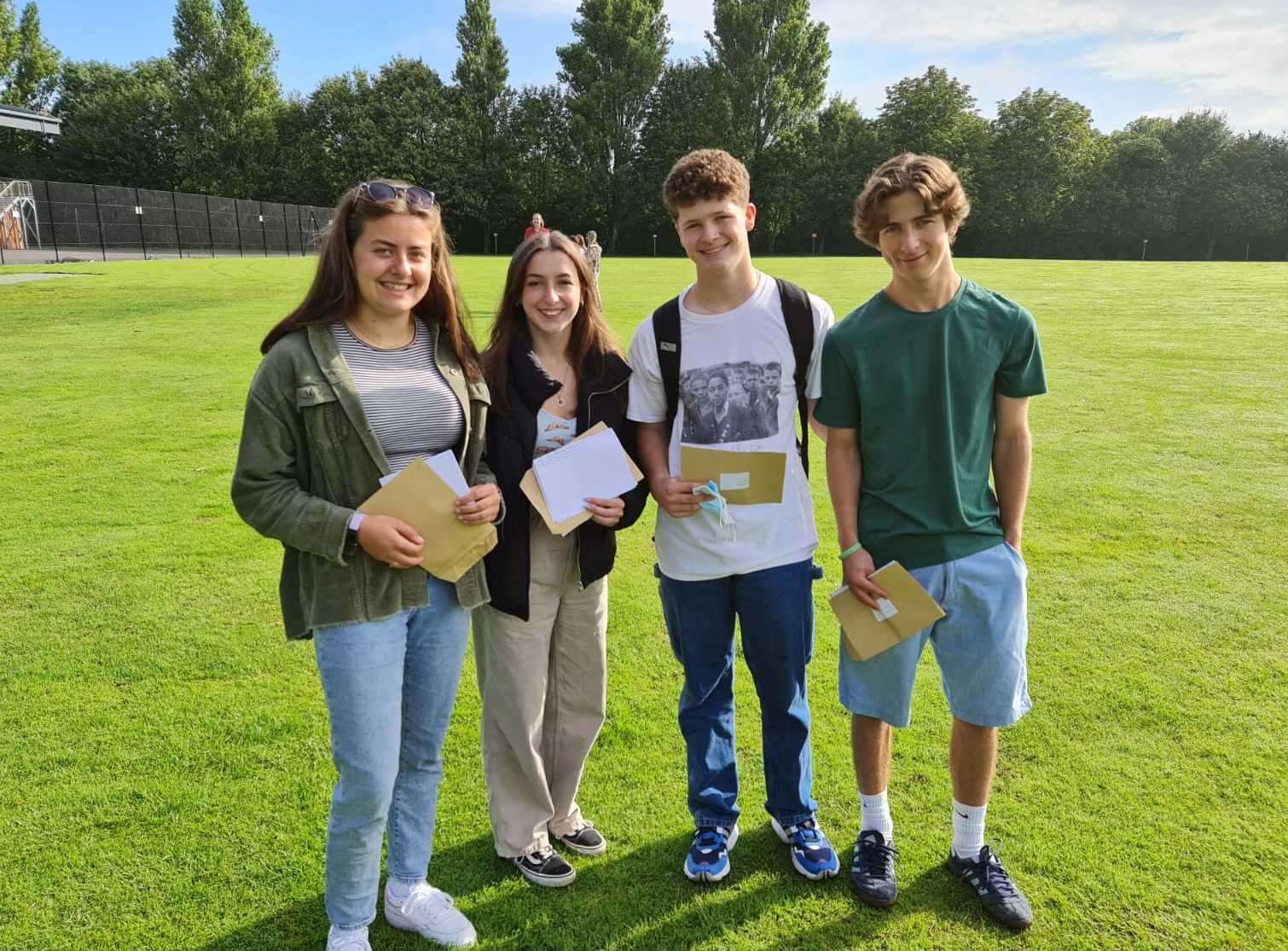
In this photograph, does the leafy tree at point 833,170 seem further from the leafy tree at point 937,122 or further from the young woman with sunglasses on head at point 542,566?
the young woman with sunglasses on head at point 542,566

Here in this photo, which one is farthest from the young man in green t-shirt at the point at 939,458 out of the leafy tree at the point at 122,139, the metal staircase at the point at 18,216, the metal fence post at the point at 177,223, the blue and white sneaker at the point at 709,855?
the leafy tree at the point at 122,139

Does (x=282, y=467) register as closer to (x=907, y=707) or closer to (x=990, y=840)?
(x=907, y=707)

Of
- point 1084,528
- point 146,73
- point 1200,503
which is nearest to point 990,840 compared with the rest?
point 1084,528

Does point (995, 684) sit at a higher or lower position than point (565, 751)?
higher

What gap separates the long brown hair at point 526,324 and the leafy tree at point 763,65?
50.1 metres

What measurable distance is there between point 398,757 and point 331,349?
1226 mm

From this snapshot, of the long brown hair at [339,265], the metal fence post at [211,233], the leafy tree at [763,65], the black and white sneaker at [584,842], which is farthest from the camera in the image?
the leafy tree at [763,65]

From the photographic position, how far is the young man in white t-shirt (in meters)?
2.66

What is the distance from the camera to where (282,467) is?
2186 mm

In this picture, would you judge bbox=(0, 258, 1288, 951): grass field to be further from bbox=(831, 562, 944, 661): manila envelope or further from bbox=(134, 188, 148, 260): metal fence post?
bbox=(134, 188, 148, 260): metal fence post

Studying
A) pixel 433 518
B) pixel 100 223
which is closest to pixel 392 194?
pixel 433 518

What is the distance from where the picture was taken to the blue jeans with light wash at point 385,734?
2.27 m

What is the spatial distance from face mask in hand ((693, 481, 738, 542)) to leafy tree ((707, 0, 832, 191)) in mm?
50381

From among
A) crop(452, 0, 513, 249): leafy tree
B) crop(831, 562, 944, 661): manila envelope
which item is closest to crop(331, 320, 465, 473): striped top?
crop(831, 562, 944, 661): manila envelope
